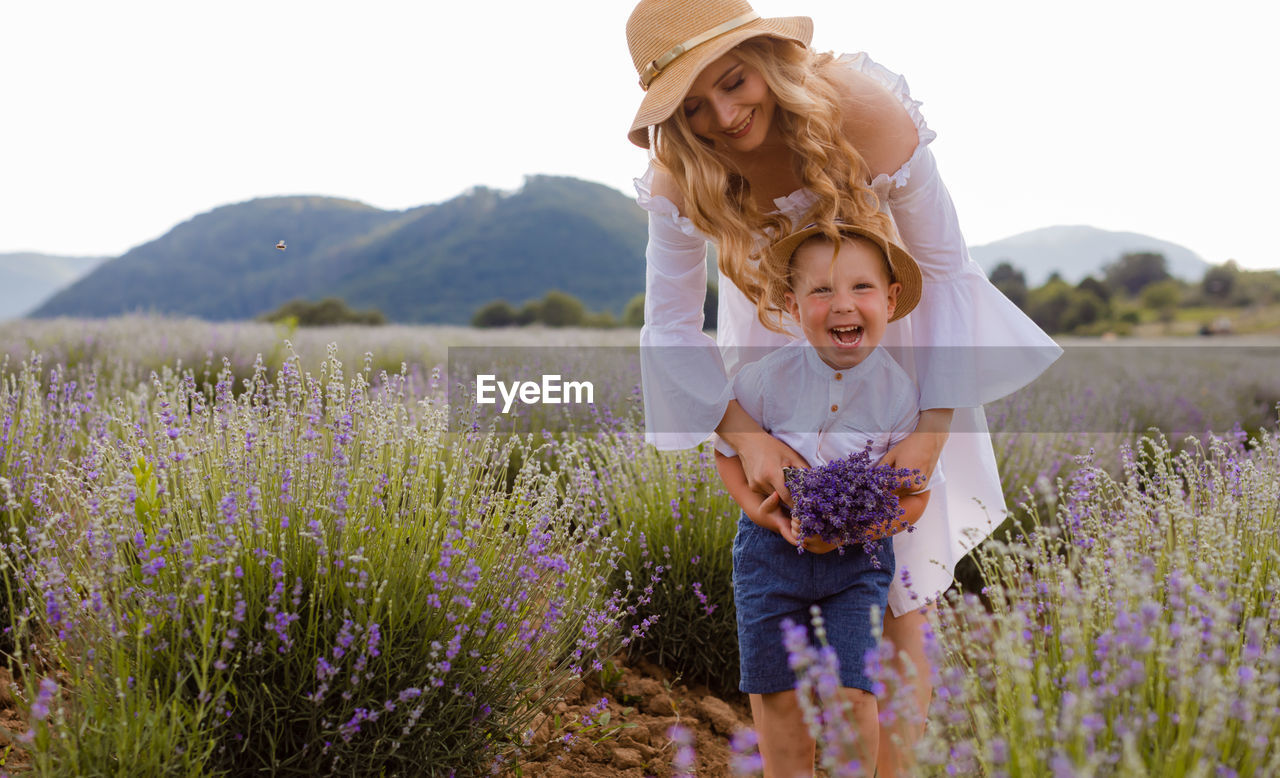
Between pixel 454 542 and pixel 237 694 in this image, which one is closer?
pixel 237 694

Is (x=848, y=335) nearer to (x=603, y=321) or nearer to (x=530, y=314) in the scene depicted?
(x=603, y=321)

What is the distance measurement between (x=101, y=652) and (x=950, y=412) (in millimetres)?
1975

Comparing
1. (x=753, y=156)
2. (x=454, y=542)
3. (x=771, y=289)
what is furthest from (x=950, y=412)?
(x=454, y=542)

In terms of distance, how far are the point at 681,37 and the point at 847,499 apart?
1180 millimetres

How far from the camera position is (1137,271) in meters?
53.9

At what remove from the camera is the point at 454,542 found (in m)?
2.02

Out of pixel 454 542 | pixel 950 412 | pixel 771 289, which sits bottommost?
pixel 454 542

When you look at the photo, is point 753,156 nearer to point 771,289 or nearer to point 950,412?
point 771,289

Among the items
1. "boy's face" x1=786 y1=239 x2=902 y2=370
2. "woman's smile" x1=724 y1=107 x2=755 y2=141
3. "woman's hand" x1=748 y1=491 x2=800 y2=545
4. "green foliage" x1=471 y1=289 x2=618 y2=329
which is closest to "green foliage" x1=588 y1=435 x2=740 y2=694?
"woman's hand" x1=748 y1=491 x2=800 y2=545

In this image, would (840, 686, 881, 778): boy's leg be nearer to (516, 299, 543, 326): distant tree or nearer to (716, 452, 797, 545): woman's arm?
(716, 452, 797, 545): woman's arm

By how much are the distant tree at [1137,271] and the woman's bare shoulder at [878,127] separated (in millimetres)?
58000

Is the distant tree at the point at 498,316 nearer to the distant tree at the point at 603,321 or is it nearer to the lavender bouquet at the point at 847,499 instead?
the distant tree at the point at 603,321

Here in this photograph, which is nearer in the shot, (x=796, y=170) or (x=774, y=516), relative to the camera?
(x=774, y=516)

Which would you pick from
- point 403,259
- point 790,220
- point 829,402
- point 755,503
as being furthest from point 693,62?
point 403,259
